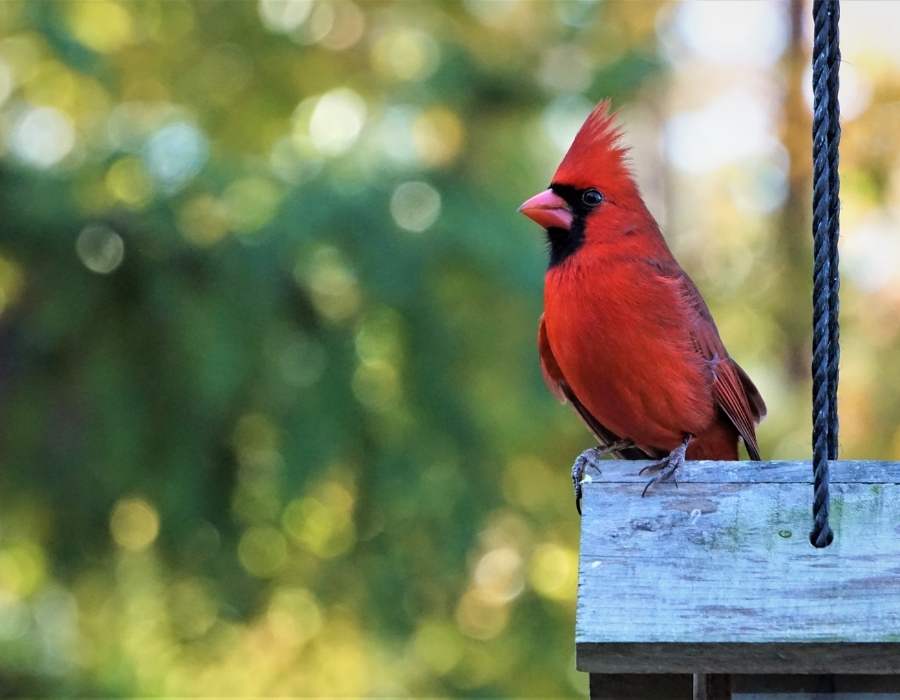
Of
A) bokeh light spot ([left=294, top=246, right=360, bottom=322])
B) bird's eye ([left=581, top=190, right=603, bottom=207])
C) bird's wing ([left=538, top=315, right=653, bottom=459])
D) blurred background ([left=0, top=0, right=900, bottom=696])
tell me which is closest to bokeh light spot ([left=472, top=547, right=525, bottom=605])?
blurred background ([left=0, top=0, right=900, bottom=696])

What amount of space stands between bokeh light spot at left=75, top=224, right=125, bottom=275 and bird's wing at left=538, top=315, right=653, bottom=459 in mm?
1175

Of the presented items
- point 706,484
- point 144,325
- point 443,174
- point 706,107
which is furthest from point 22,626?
point 706,107

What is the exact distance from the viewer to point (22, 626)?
5.02m

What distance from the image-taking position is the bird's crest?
114 inches

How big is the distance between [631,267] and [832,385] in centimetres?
110

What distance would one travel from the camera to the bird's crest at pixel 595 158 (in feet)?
9.50

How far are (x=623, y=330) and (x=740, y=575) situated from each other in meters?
1.05

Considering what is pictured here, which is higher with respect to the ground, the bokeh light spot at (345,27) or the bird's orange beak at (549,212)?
the bokeh light spot at (345,27)

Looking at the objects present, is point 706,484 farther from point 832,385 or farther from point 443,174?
point 443,174

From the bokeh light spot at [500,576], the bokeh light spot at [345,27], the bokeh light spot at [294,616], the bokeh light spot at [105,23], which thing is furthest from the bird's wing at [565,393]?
the bokeh light spot at [345,27]

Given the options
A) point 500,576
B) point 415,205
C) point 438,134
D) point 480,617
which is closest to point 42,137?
point 415,205

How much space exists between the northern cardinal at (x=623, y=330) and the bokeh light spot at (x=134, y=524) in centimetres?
155

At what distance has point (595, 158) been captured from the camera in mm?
2971

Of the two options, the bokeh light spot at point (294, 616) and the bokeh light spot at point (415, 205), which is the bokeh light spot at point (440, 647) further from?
the bokeh light spot at point (415, 205)
